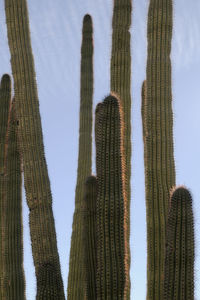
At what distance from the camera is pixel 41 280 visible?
790 centimetres

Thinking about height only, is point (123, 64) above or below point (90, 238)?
above

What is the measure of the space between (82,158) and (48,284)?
3522 millimetres

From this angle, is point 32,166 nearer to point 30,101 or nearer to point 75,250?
point 30,101

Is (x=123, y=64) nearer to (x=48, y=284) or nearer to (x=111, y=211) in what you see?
(x=111, y=211)

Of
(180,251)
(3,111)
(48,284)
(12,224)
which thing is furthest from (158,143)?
(3,111)

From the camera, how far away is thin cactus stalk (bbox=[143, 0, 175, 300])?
28.0ft

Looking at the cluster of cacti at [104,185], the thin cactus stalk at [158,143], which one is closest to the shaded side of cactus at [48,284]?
the cluster of cacti at [104,185]

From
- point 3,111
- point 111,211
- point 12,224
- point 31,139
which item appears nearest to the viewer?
point 111,211

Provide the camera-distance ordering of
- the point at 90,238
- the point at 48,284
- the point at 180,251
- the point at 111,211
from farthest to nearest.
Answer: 1. the point at 90,238
2. the point at 48,284
3. the point at 111,211
4. the point at 180,251

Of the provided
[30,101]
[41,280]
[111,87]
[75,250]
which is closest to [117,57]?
[111,87]

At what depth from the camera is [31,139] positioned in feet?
30.1

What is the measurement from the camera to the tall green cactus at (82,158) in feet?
34.0

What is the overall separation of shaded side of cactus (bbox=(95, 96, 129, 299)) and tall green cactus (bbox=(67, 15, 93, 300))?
2627mm

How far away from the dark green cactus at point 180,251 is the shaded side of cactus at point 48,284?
4.35ft
